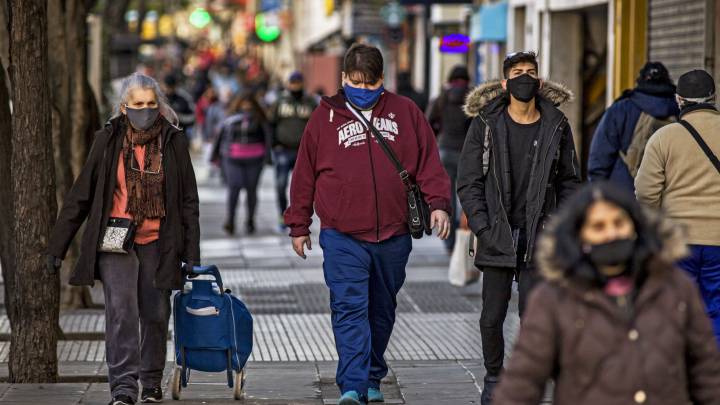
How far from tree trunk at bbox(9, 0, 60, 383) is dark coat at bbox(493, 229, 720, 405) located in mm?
4701

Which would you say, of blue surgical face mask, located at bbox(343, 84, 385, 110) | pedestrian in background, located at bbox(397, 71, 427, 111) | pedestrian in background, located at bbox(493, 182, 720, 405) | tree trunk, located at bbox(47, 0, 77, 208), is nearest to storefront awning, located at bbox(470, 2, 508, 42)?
pedestrian in background, located at bbox(397, 71, 427, 111)

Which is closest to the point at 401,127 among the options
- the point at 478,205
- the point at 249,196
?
the point at 478,205

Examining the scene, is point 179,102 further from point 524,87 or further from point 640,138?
point 524,87

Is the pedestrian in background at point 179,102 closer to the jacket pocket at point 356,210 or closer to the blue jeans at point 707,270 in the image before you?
the jacket pocket at point 356,210

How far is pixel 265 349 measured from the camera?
10.1 m

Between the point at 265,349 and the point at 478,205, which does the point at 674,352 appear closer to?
the point at 478,205

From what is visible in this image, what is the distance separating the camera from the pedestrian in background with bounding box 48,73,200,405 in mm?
7559

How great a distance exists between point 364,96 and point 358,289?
930 millimetres

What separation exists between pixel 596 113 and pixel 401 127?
10.3 m

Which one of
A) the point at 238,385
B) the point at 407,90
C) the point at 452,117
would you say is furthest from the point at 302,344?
the point at 407,90

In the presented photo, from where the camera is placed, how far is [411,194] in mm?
7711

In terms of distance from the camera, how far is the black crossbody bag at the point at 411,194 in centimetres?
766

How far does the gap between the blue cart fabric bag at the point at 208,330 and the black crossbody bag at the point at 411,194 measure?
3.13 feet

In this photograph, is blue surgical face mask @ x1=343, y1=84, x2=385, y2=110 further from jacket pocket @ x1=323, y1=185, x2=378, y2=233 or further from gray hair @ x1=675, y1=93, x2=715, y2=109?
gray hair @ x1=675, y1=93, x2=715, y2=109
